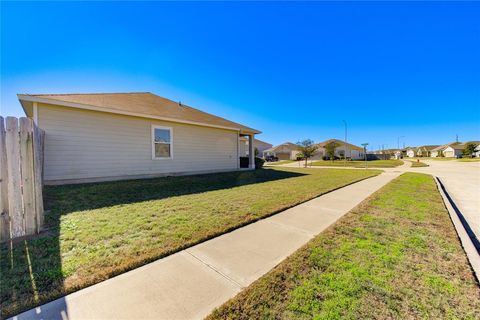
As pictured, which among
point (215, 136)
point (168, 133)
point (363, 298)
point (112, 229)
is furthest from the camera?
point (215, 136)

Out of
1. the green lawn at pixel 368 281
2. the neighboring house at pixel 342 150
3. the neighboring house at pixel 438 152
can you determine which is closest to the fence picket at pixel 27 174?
the green lawn at pixel 368 281

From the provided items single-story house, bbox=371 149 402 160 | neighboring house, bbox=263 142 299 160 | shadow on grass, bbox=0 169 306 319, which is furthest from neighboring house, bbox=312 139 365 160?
shadow on grass, bbox=0 169 306 319

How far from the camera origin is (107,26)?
7863 mm

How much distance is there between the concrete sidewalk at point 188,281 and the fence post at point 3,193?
2.27m

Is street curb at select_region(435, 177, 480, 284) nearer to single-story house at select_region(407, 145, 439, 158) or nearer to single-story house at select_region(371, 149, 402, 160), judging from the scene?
single-story house at select_region(371, 149, 402, 160)

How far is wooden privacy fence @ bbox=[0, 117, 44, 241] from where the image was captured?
295 cm

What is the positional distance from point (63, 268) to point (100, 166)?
21.4 ft

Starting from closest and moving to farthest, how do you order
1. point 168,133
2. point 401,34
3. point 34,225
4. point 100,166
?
point 34,225
point 100,166
point 168,133
point 401,34

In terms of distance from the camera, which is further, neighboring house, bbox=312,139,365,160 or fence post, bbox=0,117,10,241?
neighboring house, bbox=312,139,365,160

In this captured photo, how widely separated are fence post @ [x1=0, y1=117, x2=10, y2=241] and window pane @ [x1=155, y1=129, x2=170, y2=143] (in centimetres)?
636

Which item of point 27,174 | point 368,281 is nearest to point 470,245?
point 368,281

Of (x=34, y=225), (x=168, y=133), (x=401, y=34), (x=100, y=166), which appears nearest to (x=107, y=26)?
(x=168, y=133)

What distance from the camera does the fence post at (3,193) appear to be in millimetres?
2924

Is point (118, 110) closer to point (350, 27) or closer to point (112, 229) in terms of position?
point (112, 229)
